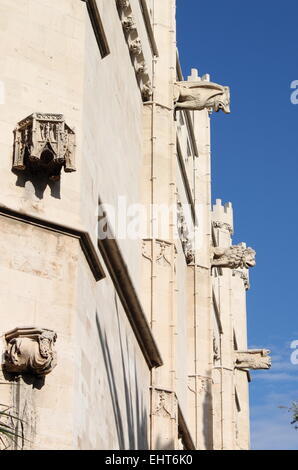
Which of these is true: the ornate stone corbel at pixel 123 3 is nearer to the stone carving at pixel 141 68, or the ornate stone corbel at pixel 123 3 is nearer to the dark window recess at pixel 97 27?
the stone carving at pixel 141 68

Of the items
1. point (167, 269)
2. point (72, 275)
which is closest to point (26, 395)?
point (72, 275)

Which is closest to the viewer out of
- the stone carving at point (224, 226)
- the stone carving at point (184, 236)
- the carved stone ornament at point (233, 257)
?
the stone carving at point (184, 236)

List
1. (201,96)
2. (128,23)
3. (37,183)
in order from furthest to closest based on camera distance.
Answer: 1. (201,96)
2. (128,23)
3. (37,183)

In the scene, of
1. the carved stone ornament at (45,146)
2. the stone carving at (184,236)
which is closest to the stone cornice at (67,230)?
the carved stone ornament at (45,146)

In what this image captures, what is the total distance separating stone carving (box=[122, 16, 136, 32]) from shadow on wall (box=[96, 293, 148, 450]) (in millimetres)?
6251

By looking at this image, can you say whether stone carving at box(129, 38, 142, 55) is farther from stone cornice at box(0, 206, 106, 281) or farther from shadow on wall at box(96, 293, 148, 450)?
stone cornice at box(0, 206, 106, 281)

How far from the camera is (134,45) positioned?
960 inches

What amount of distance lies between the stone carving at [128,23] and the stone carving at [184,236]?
23.4ft

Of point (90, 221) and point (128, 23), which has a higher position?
point (128, 23)

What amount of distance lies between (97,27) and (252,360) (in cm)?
2488

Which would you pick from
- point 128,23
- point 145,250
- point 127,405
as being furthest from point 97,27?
point 145,250

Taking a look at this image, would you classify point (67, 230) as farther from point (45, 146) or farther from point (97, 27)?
point (97, 27)

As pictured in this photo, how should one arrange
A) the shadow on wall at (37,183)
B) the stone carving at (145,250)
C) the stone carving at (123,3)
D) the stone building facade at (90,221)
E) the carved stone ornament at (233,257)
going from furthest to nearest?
the carved stone ornament at (233,257)
the stone carving at (145,250)
the stone carving at (123,3)
the shadow on wall at (37,183)
the stone building facade at (90,221)

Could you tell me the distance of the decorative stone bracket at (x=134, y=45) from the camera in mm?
23573
